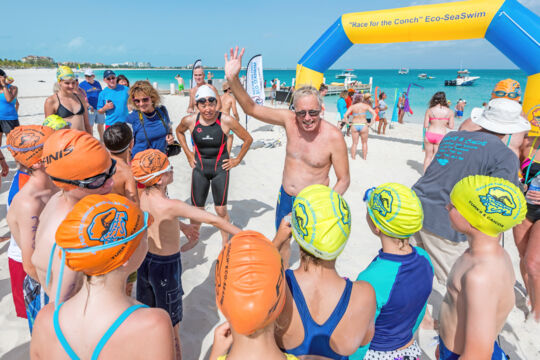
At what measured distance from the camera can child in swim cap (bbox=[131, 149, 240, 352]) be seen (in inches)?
84.7

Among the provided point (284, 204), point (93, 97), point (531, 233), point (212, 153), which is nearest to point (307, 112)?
point (284, 204)

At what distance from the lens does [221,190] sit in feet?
12.8

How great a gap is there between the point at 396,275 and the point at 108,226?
57.4 inches

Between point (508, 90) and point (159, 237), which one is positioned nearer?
point (159, 237)

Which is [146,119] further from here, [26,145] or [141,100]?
[26,145]

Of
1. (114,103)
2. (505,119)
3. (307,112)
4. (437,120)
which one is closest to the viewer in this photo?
(505,119)

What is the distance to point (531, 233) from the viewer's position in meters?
2.89

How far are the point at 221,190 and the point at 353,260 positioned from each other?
204cm

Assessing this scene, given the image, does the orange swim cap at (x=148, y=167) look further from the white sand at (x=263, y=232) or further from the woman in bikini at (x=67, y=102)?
the woman in bikini at (x=67, y=102)

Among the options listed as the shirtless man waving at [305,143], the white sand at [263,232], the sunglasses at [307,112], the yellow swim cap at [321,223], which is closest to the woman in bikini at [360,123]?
the white sand at [263,232]

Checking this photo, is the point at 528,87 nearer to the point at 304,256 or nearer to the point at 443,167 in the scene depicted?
the point at 443,167

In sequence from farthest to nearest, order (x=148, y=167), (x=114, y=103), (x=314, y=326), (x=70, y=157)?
(x=114, y=103) → (x=148, y=167) → (x=70, y=157) → (x=314, y=326)

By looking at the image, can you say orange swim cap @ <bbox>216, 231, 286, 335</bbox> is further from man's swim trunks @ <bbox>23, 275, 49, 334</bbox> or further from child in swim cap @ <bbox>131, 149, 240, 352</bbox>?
man's swim trunks @ <bbox>23, 275, 49, 334</bbox>

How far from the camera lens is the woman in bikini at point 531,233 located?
280 centimetres
